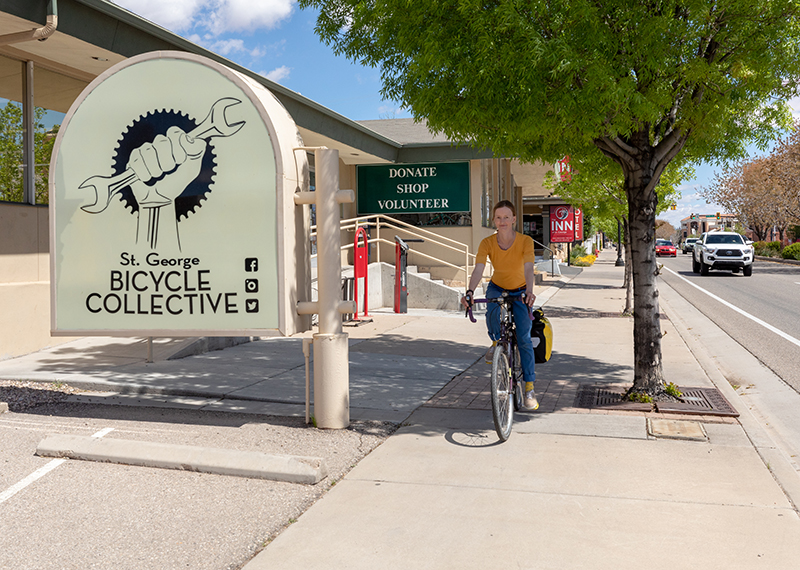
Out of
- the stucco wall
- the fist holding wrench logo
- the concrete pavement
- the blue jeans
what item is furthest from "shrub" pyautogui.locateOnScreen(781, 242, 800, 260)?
the fist holding wrench logo

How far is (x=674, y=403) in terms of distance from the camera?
21.1 feet

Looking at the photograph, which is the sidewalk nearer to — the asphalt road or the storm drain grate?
the storm drain grate

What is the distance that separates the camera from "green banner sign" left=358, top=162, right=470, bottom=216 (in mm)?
19750

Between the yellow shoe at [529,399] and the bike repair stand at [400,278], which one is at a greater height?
the bike repair stand at [400,278]

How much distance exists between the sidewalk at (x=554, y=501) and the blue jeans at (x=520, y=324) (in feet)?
1.73

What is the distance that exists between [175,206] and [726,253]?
93.5 feet

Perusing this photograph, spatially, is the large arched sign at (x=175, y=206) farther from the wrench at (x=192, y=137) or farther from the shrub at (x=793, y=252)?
the shrub at (x=793, y=252)

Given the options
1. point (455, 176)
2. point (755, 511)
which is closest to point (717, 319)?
point (455, 176)

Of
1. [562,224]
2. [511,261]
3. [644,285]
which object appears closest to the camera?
[511,261]

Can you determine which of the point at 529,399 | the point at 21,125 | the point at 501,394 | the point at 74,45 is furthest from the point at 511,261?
the point at 21,125

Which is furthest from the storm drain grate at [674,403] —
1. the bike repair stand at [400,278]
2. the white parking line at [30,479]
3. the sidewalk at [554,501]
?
the bike repair stand at [400,278]

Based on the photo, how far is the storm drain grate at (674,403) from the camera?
616 cm

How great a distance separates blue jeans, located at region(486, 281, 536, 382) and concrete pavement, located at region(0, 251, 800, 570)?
0.54 meters

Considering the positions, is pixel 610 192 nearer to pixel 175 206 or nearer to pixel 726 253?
pixel 175 206
